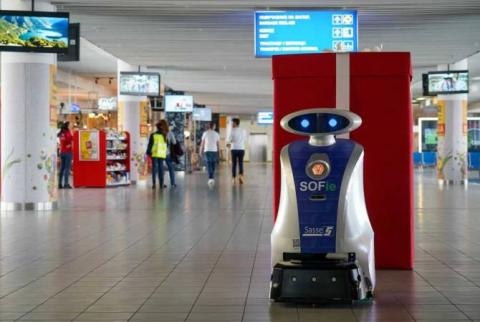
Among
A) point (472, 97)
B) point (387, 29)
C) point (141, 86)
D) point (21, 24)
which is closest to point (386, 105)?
point (21, 24)

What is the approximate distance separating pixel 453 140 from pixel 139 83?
924cm

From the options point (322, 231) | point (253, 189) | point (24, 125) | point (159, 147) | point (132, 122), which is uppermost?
point (132, 122)

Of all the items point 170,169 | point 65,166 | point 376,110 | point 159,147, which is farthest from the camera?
point 170,169

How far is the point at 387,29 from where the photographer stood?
1518cm

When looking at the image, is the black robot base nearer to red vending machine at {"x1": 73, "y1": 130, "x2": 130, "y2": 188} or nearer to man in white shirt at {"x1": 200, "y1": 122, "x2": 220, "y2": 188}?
red vending machine at {"x1": 73, "y1": 130, "x2": 130, "y2": 188}

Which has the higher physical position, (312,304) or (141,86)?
(141,86)

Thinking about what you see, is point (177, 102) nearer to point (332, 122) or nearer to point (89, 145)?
point (89, 145)

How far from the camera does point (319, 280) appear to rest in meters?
4.88

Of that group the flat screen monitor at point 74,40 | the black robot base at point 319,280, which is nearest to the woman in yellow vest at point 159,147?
the flat screen monitor at point 74,40

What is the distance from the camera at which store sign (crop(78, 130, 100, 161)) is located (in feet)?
66.1

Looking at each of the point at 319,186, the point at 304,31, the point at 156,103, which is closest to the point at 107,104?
the point at 156,103

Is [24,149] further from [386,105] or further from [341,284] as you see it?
[341,284]

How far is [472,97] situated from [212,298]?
115ft

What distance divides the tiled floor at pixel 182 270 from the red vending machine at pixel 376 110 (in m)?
0.39
